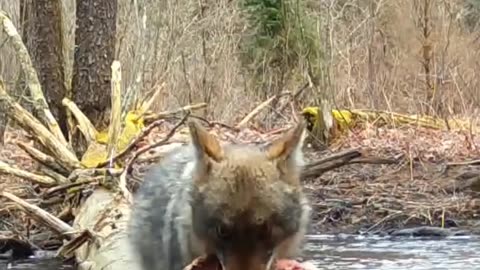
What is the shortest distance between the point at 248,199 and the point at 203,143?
46 cm

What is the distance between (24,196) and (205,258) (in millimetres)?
6645

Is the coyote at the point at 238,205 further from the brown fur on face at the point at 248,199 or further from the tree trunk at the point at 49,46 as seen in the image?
the tree trunk at the point at 49,46

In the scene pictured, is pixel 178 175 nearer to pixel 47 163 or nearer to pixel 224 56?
pixel 47 163

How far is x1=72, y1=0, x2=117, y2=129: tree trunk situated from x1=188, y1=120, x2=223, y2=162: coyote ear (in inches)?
295

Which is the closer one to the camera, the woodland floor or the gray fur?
the gray fur

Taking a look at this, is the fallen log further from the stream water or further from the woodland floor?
the stream water

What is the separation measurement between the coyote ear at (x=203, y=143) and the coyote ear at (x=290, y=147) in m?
0.21

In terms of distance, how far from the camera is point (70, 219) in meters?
9.61

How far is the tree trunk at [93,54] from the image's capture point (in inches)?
479

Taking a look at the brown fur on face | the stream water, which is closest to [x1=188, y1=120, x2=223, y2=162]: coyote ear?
the brown fur on face

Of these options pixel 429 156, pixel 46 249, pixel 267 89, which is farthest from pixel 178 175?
pixel 267 89

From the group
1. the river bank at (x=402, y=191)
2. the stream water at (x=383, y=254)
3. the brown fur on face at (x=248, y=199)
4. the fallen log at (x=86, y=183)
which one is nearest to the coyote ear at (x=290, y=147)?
the brown fur on face at (x=248, y=199)

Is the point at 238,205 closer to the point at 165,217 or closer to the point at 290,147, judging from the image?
the point at 290,147

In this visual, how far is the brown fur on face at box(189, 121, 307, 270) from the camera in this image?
4.29 meters
